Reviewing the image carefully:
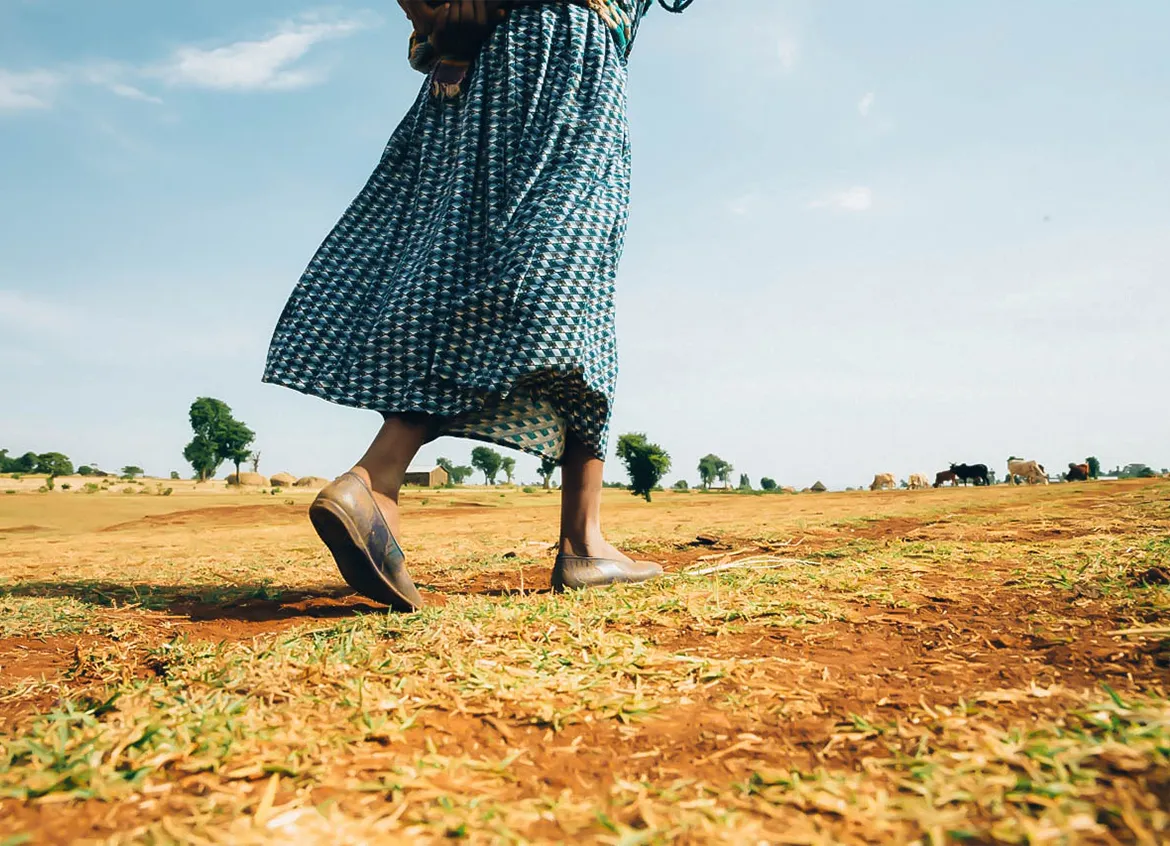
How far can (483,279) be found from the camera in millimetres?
2336

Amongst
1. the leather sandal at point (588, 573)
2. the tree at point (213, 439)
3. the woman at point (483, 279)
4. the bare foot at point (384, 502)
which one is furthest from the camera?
the tree at point (213, 439)

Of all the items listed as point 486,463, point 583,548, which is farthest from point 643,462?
point 486,463

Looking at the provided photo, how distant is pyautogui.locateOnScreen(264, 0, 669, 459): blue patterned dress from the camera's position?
7.38 ft

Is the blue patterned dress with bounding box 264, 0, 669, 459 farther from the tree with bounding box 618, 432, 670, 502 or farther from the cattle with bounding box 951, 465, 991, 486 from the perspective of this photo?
the cattle with bounding box 951, 465, 991, 486

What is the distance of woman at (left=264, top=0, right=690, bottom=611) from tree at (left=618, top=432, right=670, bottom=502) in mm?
22326

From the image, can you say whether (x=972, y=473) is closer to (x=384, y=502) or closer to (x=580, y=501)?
(x=580, y=501)

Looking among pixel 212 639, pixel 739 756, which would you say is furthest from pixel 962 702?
pixel 212 639

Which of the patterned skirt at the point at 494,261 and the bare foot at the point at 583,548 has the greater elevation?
the patterned skirt at the point at 494,261

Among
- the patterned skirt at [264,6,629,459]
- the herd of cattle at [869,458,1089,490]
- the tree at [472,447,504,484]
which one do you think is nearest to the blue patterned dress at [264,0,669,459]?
the patterned skirt at [264,6,629,459]

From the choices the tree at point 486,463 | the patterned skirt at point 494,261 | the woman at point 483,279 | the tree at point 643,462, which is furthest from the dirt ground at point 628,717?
the tree at point 486,463

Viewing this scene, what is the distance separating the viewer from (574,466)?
2.51 m

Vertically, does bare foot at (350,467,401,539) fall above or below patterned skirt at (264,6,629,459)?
below

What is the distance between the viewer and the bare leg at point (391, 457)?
2088 millimetres

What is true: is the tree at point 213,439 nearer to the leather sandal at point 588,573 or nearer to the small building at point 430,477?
the small building at point 430,477
